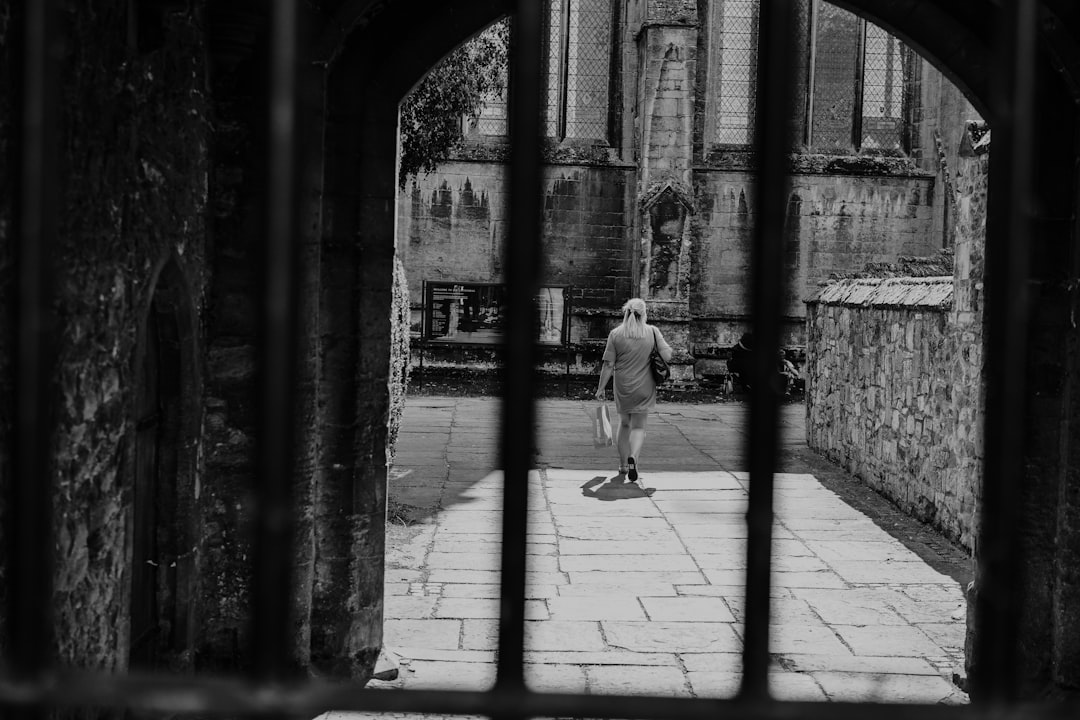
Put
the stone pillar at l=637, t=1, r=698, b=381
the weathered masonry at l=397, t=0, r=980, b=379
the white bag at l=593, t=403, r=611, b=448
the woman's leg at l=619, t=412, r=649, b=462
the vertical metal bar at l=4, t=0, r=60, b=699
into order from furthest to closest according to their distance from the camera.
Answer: the weathered masonry at l=397, t=0, r=980, b=379 < the stone pillar at l=637, t=1, r=698, b=381 < the white bag at l=593, t=403, r=611, b=448 < the woman's leg at l=619, t=412, r=649, b=462 < the vertical metal bar at l=4, t=0, r=60, b=699

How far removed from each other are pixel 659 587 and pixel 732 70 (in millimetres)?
16209

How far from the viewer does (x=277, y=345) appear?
1.33 m

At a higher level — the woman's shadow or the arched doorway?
the arched doorway

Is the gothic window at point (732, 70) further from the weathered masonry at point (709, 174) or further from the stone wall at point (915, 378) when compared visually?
the stone wall at point (915, 378)

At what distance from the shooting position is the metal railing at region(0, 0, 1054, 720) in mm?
1237

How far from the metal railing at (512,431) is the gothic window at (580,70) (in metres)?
20.4

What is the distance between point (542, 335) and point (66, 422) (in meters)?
17.4

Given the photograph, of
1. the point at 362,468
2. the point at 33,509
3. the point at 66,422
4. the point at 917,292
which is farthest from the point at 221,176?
the point at 917,292

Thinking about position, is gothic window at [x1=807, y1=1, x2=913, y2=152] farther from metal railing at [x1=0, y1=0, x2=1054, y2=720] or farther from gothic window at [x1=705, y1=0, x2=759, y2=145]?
metal railing at [x1=0, y1=0, x2=1054, y2=720]

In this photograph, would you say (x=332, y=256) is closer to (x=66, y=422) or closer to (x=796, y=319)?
(x=66, y=422)

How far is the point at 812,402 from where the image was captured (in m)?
13.5

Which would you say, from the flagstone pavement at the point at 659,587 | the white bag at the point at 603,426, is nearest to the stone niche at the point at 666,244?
the flagstone pavement at the point at 659,587

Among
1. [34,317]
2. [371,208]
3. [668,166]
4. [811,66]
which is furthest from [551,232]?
[34,317]

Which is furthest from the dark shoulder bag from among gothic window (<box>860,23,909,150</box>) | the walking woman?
gothic window (<box>860,23,909,150</box>)
